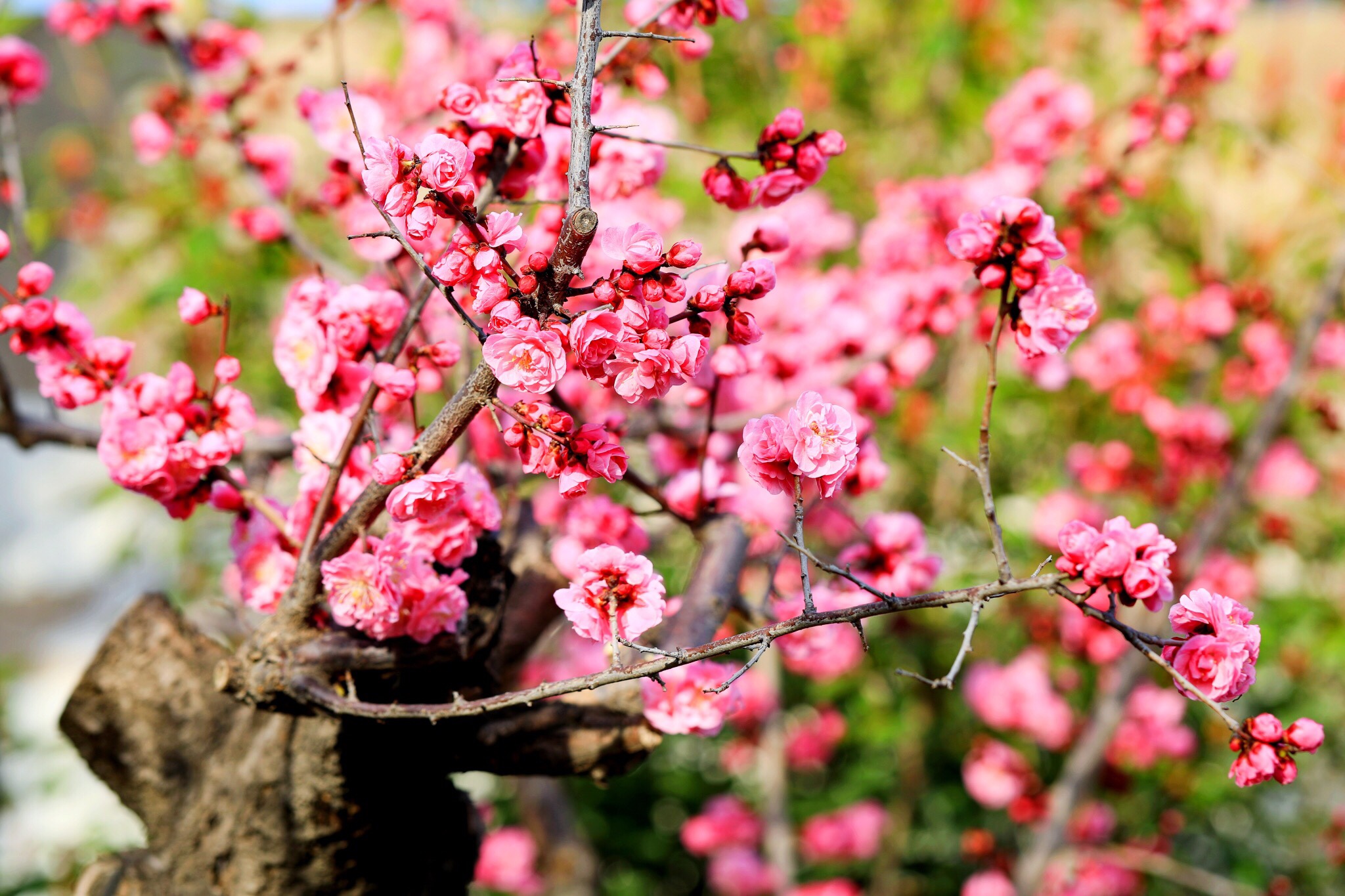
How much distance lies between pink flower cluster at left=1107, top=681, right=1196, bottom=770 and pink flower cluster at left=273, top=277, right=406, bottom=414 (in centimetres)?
266

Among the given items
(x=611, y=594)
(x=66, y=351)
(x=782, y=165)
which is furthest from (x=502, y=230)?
(x=66, y=351)

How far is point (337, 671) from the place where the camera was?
1.14 metres

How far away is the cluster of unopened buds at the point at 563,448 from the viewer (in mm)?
943

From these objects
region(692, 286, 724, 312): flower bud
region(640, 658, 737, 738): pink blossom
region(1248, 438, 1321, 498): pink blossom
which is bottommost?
region(1248, 438, 1321, 498): pink blossom

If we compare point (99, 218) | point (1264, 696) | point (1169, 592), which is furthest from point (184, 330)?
point (1264, 696)

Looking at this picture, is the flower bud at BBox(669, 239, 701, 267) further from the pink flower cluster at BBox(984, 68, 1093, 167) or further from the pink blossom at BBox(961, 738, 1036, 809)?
the pink blossom at BBox(961, 738, 1036, 809)

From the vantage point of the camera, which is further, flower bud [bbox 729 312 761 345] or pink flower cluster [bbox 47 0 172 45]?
pink flower cluster [bbox 47 0 172 45]

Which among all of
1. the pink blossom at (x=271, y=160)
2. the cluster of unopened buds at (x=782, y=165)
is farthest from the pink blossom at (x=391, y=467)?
the pink blossom at (x=271, y=160)

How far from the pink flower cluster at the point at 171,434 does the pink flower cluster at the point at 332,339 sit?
8 centimetres

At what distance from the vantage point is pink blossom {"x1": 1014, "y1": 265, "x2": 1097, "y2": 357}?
1131mm

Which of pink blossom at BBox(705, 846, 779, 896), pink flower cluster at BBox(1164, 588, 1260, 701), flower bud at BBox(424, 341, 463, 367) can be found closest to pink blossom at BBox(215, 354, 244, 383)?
flower bud at BBox(424, 341, 463, 367)

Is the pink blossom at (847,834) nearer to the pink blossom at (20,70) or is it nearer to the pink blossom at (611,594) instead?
the pink blossom at (611,594)

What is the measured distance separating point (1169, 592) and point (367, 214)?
4.19ft

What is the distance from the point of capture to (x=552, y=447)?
955mm
